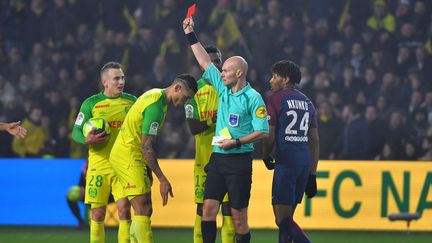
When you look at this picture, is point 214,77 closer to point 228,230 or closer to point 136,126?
point 136,126

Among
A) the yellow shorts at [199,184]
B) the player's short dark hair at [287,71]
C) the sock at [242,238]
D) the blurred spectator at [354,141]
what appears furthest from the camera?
the blurred spectator at [354,141]

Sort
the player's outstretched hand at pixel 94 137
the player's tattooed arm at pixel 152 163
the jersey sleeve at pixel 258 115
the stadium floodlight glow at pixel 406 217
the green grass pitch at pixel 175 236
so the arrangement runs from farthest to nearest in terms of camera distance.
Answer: the stadium floodlight glow at pixel 406 217 → the green grass pitch at pixel 175 236 → the player's outstretched hand at pixel 94 137 → the player's tattooed arm at pixel 152 163 → the jersey sleeve at pixel 258 115

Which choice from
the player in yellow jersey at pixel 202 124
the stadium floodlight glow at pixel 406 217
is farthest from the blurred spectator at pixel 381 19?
the player in yellow jersey at pixel 202 124

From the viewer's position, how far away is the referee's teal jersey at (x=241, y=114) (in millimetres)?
9234

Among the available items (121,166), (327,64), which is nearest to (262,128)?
(121,166)

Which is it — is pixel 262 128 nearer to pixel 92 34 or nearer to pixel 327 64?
pixel 327 64

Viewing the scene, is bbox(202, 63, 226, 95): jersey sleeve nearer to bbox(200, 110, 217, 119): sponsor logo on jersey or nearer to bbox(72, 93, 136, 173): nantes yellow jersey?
bbox(200, 110, 217, 119): sponsor logo on jersey

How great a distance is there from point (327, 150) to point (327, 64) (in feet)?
5.74

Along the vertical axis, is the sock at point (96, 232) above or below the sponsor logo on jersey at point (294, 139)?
below

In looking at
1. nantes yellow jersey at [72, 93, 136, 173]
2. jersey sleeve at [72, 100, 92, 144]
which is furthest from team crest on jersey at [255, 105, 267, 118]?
jersey sleeve at [72, 100, 92, 144]

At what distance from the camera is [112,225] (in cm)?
1410

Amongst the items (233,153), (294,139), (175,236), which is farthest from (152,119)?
(175,236)

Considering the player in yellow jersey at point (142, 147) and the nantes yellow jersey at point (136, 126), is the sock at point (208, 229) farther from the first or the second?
the nantes yellow jersey at point (136, 126)

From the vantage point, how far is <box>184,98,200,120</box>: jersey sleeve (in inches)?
405
